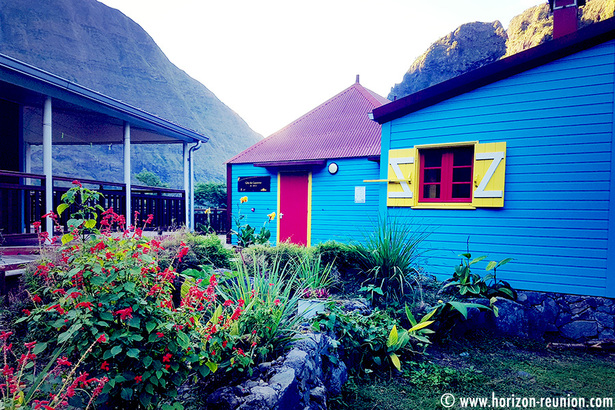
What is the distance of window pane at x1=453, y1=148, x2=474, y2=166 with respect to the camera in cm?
524

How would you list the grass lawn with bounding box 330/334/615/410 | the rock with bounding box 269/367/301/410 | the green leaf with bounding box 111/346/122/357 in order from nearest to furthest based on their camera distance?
the green leaf with bounding box 111/346/122/357, the rock with bounding box 269/367/301/410, the grass lawn with bounding box 330/334/615/410

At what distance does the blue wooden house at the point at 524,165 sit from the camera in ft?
14.3

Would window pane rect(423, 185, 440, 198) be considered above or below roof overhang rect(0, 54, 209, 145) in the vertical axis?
below

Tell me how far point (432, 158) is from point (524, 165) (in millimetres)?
1281

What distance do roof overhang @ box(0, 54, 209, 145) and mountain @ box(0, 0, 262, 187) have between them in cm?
2672

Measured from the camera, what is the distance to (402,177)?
18.3 feet

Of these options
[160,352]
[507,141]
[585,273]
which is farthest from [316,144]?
[160,352]

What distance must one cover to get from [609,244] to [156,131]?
323 inches

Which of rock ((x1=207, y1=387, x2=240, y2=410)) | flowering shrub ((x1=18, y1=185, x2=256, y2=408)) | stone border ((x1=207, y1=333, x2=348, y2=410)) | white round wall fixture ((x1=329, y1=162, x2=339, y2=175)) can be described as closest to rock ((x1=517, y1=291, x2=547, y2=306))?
stone border ((x1=207, y1=333, x2=348, y2=410))

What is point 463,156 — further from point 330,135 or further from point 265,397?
point 265,397

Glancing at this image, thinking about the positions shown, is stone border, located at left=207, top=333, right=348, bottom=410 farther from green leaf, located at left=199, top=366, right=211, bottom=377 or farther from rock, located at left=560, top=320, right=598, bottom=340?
rock, located at left=560, top=320, right=598, bottom=340

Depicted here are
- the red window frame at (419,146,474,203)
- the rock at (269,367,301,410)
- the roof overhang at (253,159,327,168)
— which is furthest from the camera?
the roof overhang at (253,159,327,168)

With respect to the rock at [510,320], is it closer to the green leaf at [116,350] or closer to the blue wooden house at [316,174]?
the blue wooden house at [316,174]

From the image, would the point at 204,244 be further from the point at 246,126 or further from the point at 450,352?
the point at 246,126
